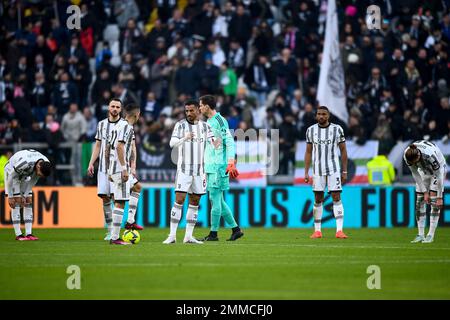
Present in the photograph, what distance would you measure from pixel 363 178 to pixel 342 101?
7.43 ft

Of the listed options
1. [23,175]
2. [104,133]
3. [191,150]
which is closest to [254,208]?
[104,133]

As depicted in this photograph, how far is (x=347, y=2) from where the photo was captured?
31.3 metres

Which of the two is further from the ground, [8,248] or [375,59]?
[375,59]

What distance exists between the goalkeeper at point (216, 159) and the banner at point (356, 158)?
7047 millimetres

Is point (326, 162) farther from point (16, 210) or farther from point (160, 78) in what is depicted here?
point (160, 78)

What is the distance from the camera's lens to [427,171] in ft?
61.3

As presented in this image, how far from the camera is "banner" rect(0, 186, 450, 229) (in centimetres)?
2603

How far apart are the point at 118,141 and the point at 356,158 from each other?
983 cm

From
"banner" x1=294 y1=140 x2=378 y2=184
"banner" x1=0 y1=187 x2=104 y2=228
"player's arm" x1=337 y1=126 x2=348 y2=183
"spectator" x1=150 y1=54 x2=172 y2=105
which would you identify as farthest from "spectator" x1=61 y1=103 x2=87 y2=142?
"player's arm" x1=337 y1=126 x2=348 y2=183

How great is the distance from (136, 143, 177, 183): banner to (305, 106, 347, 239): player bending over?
622cm

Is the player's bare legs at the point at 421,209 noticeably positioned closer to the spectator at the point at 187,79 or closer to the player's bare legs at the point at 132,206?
the player's bare legs at the point at 132,206

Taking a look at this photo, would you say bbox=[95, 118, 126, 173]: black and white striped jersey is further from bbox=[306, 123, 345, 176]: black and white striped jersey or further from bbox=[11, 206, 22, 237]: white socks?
bbox=[306, 123, 345, 176]: black and white striped jersey
